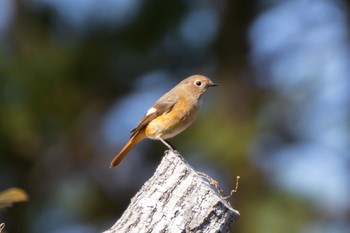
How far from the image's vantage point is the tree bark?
11.6 ft

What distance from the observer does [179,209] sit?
3572 millimetres

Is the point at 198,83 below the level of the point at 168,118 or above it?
above

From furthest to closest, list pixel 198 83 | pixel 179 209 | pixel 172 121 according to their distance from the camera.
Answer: pixel 198 83 < pixel 172 121 < pixel 179 209

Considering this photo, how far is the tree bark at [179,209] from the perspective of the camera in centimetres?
355

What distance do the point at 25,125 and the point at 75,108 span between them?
701mm

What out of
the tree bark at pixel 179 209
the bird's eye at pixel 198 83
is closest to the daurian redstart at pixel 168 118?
the bird's eye at pixel 198 83

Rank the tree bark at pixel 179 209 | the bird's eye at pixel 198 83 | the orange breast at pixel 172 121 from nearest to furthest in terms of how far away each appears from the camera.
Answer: the tree bark at pixel 179 209
the orange breast at pixel 172 121
the bird's eye at pixel 198 83

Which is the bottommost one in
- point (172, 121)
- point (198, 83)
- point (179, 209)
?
point (179, 209)

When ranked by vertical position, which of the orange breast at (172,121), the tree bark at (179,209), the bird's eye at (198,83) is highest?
the bird's eye at (198,83)

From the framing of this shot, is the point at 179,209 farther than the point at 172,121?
No

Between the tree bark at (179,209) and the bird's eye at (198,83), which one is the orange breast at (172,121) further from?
the tree bark at (179,209)

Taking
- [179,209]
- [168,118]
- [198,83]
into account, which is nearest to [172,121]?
[168,118]

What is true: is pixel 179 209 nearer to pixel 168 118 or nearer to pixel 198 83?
pixel 168 118

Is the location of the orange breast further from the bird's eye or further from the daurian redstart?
the bird's eye
